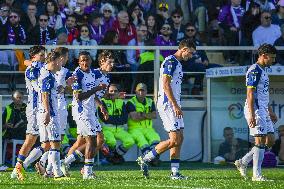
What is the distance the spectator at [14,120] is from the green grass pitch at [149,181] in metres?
2.38

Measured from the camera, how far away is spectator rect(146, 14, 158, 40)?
84.4 feet

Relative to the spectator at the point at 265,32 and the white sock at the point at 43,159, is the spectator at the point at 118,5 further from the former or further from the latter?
the white sock at the point at 43,159

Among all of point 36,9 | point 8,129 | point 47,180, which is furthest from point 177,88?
point 36,9

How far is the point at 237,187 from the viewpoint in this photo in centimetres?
1533

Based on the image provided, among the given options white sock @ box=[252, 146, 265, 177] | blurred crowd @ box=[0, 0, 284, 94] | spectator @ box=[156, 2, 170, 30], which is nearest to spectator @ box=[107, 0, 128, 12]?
blurred crowd @ box=[0, 0, 284, 94]

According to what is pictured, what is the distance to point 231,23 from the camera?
1034 inches

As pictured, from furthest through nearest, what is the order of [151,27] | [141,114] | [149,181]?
[151,27]
[141,114]
[149,181]

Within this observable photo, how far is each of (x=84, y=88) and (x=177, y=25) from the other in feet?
26.5

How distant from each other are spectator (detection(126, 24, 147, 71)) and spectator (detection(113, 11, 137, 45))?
0.41ft

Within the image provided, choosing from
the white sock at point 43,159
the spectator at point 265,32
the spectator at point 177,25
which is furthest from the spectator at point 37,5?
the white sock at point 43,159

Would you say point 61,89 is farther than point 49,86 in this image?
Yes

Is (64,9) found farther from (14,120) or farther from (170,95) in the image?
(170,95)

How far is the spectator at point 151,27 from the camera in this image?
25.7 meters

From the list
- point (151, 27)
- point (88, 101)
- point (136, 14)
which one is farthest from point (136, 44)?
point (88, 101)
